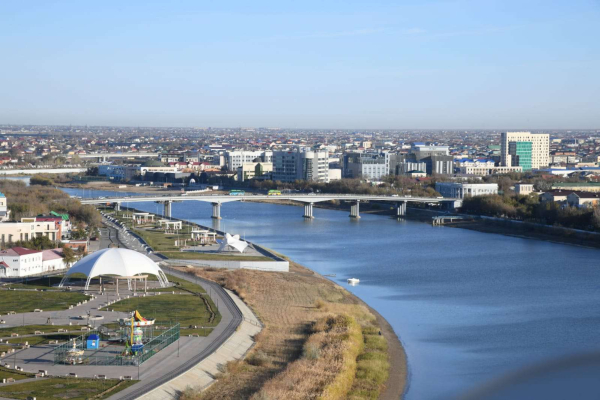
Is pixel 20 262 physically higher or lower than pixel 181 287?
higher

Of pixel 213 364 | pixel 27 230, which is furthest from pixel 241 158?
pixel 213 364

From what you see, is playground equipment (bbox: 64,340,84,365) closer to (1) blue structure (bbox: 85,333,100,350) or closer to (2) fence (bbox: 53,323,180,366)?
(2) fence (bbox: 53,323,180,366)

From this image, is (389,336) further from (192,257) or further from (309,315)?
(192,257)

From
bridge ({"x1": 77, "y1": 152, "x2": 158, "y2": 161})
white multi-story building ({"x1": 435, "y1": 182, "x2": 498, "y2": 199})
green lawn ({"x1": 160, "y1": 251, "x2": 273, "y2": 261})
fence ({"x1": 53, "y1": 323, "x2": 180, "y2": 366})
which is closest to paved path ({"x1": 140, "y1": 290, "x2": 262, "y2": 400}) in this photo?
fence ({"x1": 53, "y1": 323, "x2": 180, "y2": 366})

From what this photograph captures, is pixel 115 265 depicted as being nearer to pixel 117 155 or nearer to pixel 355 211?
pixel 355 211

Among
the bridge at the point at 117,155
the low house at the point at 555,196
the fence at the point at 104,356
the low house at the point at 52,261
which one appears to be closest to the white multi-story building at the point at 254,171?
the low house at the point at 555,196

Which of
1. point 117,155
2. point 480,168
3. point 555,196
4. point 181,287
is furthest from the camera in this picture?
point 117,155

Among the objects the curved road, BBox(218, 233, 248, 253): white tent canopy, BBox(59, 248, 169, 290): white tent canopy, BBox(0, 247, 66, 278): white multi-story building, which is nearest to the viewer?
the curved road
